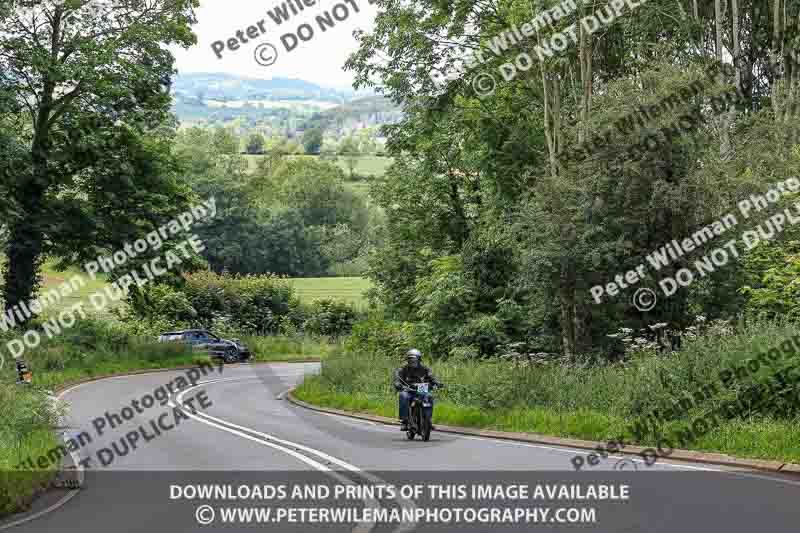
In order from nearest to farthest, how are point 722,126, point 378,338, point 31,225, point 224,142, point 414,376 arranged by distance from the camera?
point 414,376 → point 722,126 → point 378,338 → point 31,225 → point 224,142

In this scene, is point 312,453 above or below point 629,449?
above

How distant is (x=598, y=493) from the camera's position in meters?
11.1

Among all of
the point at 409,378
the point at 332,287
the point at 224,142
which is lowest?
the point at 332,287

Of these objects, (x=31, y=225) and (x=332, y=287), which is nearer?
(x=31, y=225)

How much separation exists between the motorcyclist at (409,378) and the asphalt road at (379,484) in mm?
646

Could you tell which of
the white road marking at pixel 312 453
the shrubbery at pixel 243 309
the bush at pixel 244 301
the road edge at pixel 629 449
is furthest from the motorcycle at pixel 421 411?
the bush at pixel 244 301

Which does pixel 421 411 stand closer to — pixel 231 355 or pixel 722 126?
pixel 722 126

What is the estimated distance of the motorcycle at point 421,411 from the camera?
1869 centimetres

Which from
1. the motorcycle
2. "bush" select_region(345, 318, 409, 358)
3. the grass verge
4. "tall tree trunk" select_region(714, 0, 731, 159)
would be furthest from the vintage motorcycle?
"bush" select_region(345, 318, 409, 358)

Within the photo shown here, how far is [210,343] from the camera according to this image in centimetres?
5391

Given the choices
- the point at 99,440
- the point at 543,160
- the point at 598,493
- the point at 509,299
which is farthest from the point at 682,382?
the point at 543,160

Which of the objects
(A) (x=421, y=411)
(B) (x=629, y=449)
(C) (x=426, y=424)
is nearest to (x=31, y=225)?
(A) (x=421, y=411)

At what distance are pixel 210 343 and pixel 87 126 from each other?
45.3 ft

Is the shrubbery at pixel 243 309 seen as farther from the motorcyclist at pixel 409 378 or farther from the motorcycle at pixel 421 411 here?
the motorcycle at pixel 421 411
